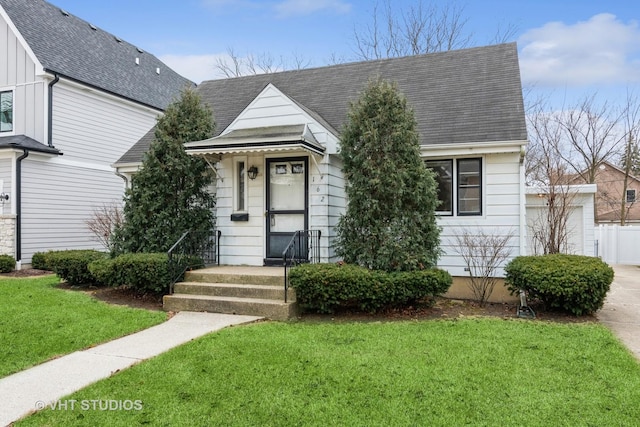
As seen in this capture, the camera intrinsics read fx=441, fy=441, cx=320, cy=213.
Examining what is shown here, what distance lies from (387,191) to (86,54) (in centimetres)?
1336

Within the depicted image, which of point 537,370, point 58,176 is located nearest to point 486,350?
point 537,370

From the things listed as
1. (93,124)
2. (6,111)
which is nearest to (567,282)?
(93,124)

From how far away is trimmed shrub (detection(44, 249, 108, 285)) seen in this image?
9.36m

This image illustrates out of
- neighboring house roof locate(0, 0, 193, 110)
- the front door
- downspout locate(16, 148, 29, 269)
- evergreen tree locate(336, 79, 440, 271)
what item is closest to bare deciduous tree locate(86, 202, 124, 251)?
downspout locate(16, 148, 29, 269)

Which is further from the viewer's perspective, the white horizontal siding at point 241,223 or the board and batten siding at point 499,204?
the white horizontal siding at point 241,223

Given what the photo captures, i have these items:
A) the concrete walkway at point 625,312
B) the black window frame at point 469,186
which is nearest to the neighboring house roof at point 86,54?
the black window frame at point 469,186

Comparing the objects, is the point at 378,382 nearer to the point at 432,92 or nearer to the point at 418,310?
the point at 418,310

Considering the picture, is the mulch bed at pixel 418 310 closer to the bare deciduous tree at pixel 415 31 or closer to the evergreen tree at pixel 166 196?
the evergreen tree at pixel 166 196

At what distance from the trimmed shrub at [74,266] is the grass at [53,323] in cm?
64

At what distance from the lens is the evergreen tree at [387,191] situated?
284 inches

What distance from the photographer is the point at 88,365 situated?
481cm

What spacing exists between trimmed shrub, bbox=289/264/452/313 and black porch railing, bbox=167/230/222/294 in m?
2.35

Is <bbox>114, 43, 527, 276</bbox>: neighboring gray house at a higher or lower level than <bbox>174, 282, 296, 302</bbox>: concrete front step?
higher

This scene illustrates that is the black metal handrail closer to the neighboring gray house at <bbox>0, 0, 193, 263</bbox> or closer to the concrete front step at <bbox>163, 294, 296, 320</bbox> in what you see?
the concrete front step at <bbox>163, 294, 296, 320</bbox>
